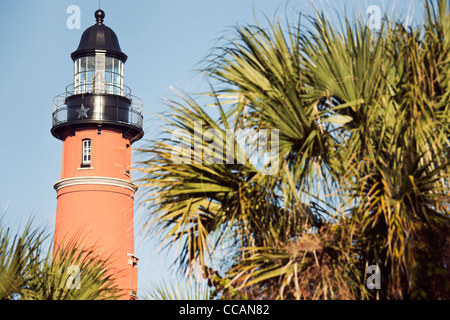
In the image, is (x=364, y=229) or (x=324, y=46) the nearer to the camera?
(x=364, y=229)

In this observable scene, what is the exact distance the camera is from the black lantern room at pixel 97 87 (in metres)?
28.8

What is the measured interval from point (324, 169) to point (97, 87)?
22970mm

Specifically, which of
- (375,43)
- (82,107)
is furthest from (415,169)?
(82,107)

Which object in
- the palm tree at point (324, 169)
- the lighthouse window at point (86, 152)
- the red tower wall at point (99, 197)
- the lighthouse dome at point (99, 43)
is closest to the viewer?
the palm tree at point (324, 169)

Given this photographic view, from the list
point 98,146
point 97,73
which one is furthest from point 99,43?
point 98,146

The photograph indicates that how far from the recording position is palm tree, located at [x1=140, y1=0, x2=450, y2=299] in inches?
255

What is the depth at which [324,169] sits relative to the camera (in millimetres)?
6918

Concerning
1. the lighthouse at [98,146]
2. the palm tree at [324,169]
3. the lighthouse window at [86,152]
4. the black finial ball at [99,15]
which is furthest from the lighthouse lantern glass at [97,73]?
the palm tree at [324,169]

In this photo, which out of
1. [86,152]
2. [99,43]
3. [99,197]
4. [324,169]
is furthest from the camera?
[86,152]

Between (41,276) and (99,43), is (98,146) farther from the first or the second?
(41,276)

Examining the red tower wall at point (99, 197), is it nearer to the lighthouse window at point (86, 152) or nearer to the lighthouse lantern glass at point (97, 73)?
the lighthouse window at point (86, 152)
